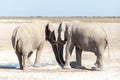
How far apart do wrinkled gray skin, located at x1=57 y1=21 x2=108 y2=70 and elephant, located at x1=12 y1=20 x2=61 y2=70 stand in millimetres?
627

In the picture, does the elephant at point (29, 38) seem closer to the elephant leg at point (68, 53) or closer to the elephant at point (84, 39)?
the elephant at point (84, 39)

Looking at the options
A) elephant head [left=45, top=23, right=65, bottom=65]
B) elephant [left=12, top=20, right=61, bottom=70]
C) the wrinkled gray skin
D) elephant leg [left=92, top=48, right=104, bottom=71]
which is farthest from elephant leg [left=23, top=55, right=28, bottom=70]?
elephant leg [left=92, top=48, right=104, bottom=71]

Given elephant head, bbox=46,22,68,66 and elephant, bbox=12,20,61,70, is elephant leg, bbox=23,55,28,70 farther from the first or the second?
elephant head, bbox=46,22,68,66

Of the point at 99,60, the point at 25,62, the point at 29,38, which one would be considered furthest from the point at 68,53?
the point at 25,62

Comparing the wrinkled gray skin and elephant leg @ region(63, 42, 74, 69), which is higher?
the wrinkled gray skin

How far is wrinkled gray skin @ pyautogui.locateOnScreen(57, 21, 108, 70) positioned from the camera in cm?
1875

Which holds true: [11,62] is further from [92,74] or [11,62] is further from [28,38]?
[92,74]

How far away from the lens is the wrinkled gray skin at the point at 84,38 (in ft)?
61.5

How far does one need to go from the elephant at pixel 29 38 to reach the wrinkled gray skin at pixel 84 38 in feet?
2.06

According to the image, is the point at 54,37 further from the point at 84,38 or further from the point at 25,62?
the point at 25,62

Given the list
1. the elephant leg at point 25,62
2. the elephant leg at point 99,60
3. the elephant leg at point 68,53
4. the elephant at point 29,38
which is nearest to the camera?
the elephant at point 29,38

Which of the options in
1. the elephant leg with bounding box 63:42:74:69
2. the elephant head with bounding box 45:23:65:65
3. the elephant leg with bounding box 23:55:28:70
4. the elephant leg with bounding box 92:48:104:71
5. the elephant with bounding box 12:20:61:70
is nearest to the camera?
the elephant with bounding box 12:20:61:70

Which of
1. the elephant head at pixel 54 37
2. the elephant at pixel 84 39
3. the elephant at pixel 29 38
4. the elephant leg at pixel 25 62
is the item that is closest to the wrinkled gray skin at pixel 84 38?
the elephant at pixel 84 39

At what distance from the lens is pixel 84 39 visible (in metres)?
19.1
